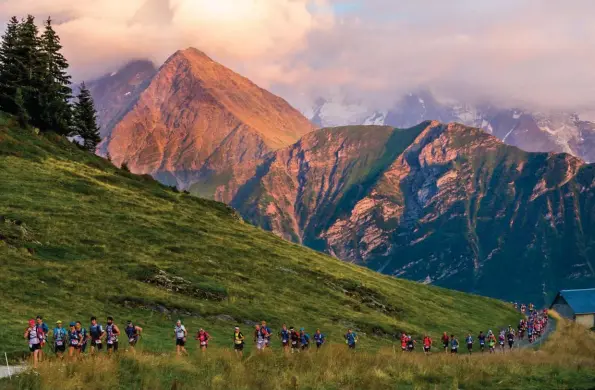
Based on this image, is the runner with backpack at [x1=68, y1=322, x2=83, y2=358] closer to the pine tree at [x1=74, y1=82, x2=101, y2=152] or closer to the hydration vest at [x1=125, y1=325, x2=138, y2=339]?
the hydration vest at [x1=125, y1=325, x2=138, y2=339]

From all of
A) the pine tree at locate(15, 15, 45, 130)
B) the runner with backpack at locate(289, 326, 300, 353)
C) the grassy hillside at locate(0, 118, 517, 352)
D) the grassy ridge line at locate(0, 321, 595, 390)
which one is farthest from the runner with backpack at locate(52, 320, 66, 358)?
the pine tree at locate(15, 15, 45, 130)

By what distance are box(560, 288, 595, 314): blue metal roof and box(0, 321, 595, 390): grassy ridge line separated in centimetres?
9408

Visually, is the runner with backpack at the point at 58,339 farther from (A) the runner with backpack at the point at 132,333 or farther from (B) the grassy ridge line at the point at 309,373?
(B) the grassy ridge line at the point at 309,373

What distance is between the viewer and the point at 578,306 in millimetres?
116688

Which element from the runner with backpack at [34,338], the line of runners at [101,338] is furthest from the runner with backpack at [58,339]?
the runner with backpack at [34,338]

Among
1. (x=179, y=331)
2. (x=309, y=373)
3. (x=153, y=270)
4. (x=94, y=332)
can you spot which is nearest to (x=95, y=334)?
(x=94, y=332)

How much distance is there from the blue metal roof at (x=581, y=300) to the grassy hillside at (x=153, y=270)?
2800 centimetres

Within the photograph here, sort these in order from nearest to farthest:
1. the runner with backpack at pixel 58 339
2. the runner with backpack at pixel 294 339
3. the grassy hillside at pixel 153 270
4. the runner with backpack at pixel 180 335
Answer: the runner with backpack at pixel 58 339
the runner with backpack at pixel 180 335
the runner with backpack at pixel 294 339
the grassy hillside at pixel 153 270

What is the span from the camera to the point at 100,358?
23.2m

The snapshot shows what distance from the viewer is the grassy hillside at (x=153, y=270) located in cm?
4022

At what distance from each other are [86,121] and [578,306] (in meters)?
108

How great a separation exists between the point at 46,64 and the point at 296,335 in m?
81.9

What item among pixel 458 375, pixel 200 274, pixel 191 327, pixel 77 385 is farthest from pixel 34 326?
pixel 200 274

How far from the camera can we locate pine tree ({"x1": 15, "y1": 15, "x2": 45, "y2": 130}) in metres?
91.7
